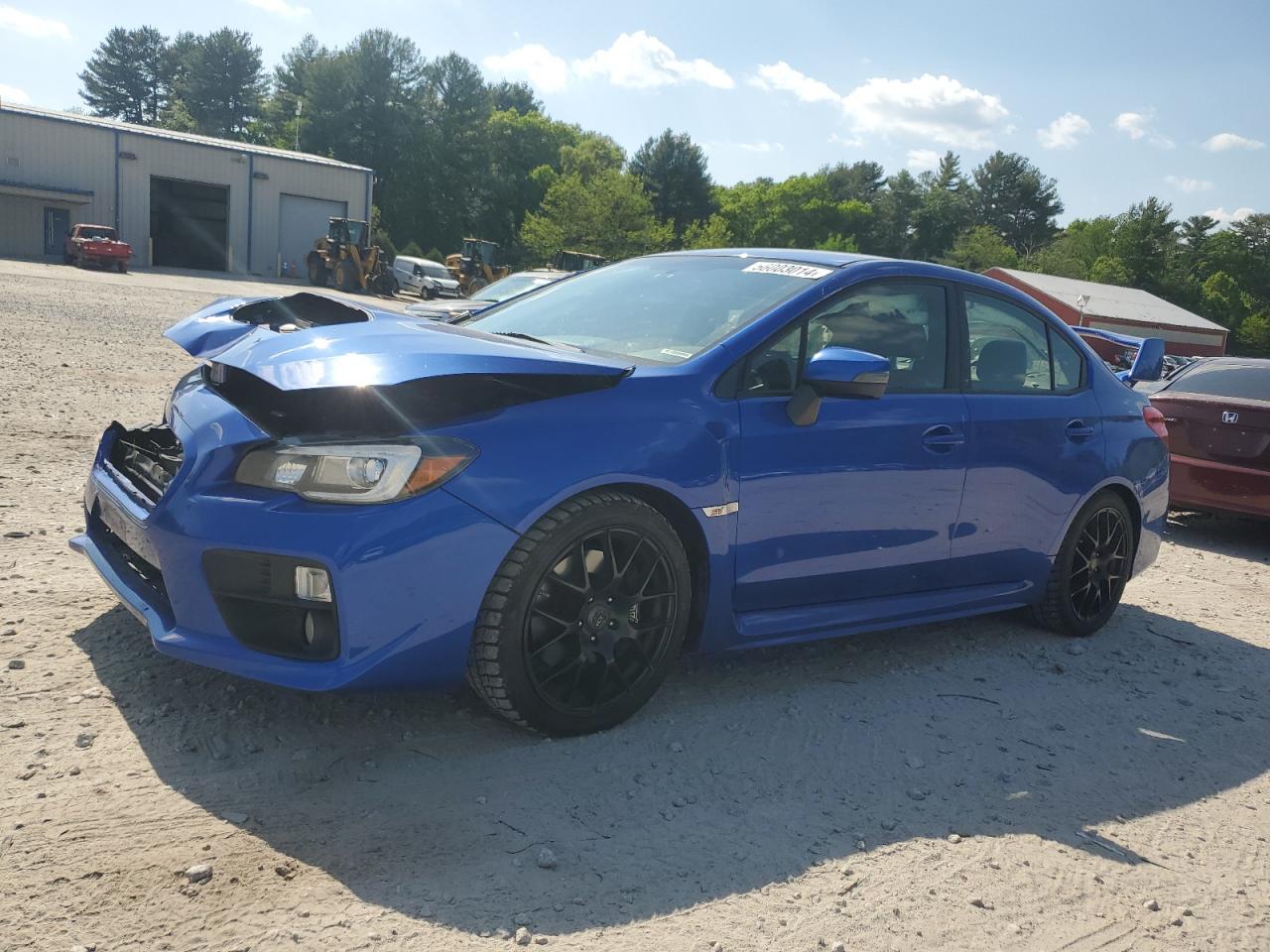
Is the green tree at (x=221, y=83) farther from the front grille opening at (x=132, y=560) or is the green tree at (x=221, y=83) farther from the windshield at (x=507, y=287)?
the front grille opening at (x=132, y=560)

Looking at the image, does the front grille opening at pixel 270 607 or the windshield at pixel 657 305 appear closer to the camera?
the front grille opening at pixel 270 607

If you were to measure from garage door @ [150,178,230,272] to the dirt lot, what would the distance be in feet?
159

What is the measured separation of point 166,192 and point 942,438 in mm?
50653

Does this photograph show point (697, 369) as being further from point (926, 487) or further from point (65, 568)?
point (65, 568)

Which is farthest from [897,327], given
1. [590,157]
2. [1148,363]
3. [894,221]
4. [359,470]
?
[894,221]

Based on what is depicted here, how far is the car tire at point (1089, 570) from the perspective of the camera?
4930 millimetres

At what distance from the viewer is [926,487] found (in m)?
4.07

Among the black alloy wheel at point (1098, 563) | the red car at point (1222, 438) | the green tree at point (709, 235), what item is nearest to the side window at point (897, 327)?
the black alloy wheel at point (1098, 563)

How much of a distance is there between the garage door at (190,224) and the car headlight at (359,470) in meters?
49.5

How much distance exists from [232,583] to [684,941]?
148 centimetres

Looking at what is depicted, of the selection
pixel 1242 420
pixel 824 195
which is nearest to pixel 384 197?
pixel 824 195

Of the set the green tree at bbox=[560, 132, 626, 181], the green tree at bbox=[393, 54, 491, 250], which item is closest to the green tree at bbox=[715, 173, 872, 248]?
the green tree at bbox=[560, 132, 626, 181]

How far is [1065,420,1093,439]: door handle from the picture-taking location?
4785 mm

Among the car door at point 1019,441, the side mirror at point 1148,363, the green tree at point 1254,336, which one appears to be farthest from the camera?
the green tree at point 1254,336
